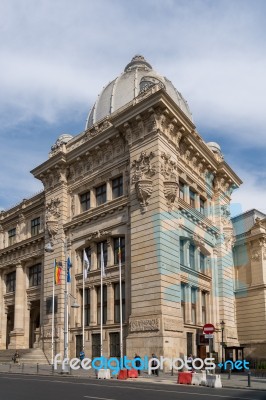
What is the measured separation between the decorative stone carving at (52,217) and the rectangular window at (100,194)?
4.93 m

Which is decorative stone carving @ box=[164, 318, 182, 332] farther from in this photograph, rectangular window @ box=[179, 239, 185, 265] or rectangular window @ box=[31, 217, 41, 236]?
rectangular window @ box=[31, 217, 41, 236]

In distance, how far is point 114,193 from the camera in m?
44.0

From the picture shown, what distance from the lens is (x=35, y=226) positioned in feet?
183

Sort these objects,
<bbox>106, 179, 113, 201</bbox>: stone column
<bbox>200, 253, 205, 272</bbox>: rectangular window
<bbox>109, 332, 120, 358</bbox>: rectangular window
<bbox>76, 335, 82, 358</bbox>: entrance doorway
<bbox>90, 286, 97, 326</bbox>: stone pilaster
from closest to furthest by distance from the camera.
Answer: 1. <bbox>109, 332, 120, 358</bbox>: rectangular window
2. <bbox>90, 286, 97, 326</bbox>: stone pilaster
3. <bbox>76, 335, 82, 358</bbox>: entrance doorway
4. <bbox>106, 179, 113, 201</bbox>: stone column
5. <bbox>200, 253, 205, 272</bbox>: rectangular window

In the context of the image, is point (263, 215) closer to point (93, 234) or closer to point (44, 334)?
point (93, 234)

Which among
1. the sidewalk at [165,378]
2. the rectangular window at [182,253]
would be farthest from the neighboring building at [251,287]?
the sidewalk at [165,378]

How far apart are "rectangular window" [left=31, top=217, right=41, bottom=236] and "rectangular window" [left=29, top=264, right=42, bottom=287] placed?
3854 millimetres

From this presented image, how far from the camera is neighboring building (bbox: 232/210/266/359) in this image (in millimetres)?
53688

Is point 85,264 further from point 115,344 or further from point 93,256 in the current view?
point 115,344

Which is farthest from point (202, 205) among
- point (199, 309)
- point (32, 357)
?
point (32, 357)

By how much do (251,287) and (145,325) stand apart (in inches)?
931

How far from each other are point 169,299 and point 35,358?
15.2m

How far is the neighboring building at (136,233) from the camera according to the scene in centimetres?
3744

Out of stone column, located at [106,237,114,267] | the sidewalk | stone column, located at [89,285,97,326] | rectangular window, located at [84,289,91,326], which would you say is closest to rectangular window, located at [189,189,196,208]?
stone column, located at [106,237,114,267]
